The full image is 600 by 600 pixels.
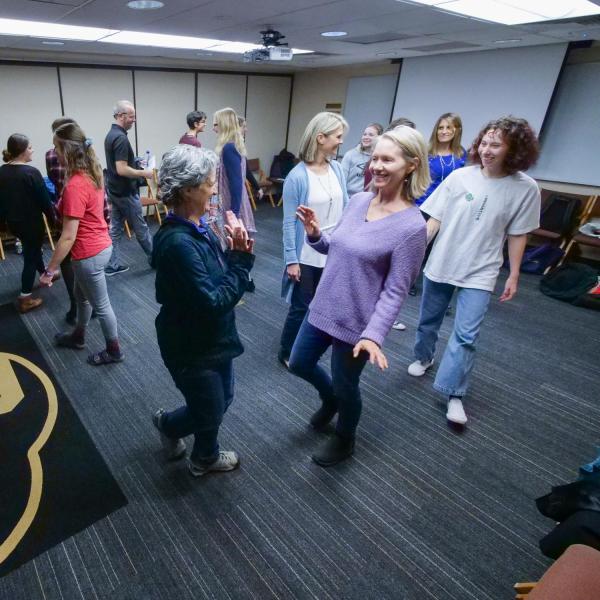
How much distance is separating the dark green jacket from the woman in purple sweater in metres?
0.36

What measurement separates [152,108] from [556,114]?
5.51 m

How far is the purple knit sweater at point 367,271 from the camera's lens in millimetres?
1400

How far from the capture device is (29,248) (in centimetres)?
317

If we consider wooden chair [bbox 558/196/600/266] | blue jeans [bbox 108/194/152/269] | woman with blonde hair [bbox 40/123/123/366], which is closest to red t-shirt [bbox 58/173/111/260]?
woman with blonde hair [bbox 40/123/123/366]

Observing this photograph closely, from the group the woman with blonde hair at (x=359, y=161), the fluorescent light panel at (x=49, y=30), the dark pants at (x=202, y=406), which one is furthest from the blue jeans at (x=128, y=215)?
the dark pants at (x=202, y=406)

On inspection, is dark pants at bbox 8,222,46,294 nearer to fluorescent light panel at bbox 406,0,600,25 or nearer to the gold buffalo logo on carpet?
the gold buffalo logo on carpet

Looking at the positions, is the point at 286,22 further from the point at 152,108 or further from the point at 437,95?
the point at 152,108

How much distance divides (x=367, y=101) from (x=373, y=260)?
242 inches

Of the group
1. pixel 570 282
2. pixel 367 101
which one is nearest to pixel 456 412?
pixel 570 282

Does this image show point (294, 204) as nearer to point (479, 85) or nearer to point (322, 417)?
point (322, 417)

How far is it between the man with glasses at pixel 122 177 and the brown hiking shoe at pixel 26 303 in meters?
0.81

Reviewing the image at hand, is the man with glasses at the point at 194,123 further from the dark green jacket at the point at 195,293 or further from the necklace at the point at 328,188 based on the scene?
the dark green jacket at the point at 195,293

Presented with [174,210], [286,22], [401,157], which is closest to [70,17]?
[286,22]

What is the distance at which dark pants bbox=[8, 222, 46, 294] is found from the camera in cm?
307
